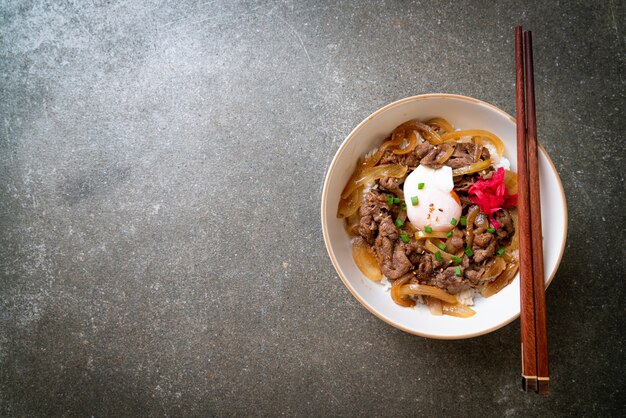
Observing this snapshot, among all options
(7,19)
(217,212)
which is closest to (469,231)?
(217,212)

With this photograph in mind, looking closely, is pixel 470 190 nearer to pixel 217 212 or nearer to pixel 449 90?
pixel 449 90

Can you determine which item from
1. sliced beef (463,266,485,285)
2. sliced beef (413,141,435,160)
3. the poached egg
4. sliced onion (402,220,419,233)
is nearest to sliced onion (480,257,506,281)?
sliced beef (463,266,485,285)

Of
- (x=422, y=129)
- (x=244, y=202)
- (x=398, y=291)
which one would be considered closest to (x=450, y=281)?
(x=398, y=291)

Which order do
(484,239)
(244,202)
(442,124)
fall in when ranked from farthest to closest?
(244,202) < (442,124) < (484,239)

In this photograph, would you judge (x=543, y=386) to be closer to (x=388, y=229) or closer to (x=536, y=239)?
(x=536, y=239)

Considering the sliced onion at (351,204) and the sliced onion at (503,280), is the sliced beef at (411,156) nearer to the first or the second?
the sliced onion at (351,204)

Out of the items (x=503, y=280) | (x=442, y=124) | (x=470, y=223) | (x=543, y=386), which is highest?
(x=442, y=124)

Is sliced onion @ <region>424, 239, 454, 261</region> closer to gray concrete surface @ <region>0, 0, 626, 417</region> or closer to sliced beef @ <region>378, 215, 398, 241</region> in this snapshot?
sliced beef @ <region>378, 215, 398, 241</region>
